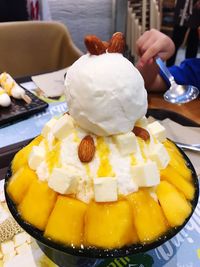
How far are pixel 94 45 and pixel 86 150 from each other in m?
0.16

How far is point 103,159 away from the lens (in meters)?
0.51

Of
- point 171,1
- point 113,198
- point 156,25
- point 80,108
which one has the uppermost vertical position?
point 80,108

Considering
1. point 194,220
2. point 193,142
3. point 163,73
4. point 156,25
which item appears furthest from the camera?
point 156,25

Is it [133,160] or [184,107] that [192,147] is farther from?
[133,160]

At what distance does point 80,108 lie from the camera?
50 centimetres

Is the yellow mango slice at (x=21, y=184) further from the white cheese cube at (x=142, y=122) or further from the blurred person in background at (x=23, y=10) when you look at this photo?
the blurred person in background at (x=23, y=10)

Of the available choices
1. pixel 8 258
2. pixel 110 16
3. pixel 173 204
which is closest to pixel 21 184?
pixel 8 258

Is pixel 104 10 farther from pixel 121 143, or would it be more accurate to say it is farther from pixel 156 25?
pixel 121 143

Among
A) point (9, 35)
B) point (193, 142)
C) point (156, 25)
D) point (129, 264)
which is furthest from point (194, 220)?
point (156, 25)

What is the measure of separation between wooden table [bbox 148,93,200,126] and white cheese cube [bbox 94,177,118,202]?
618 millimetres

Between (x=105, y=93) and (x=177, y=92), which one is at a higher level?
(x=105, y=93)

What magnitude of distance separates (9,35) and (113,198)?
4.54 ft

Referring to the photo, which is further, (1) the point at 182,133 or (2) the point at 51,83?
(2) the point at 51,83

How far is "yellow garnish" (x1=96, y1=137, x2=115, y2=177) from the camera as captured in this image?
503mm
